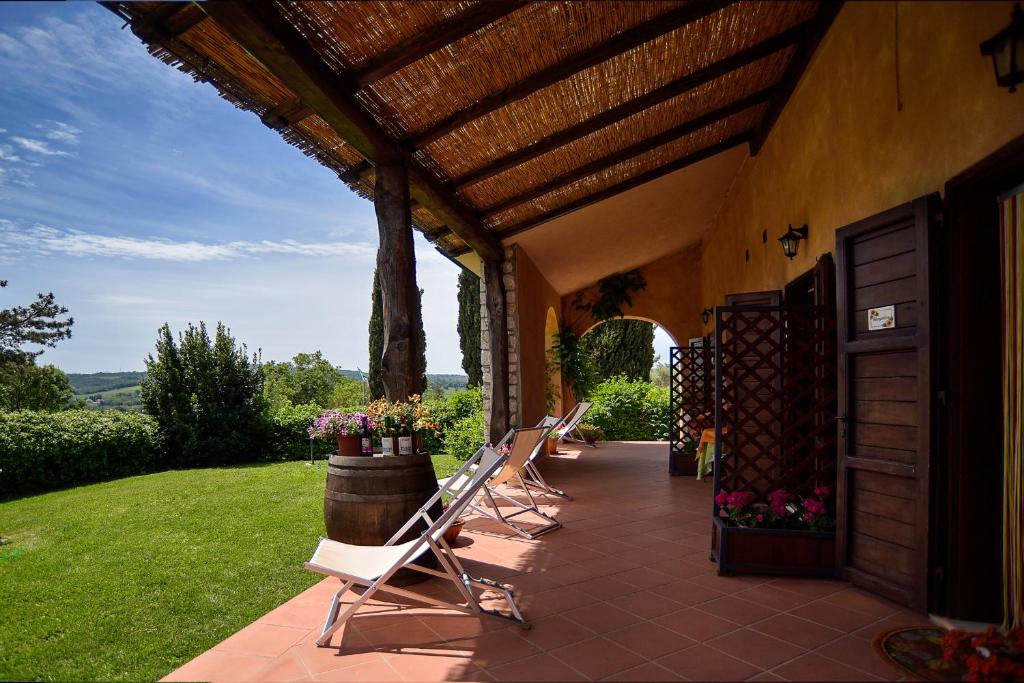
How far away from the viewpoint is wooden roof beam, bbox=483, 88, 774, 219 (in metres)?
5.76

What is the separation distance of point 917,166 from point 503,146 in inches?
119

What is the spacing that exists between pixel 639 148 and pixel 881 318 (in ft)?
11.2

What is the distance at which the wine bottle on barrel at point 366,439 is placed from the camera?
362 centimetres

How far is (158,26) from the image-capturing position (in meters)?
2.81

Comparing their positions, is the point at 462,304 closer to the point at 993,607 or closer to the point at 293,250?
the point at 993,607

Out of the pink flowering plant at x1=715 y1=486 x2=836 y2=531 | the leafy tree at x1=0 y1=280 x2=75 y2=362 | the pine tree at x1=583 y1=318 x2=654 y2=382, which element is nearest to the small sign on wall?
the pink flowering plant at x1=715 y1=486 x2=836 y2=531

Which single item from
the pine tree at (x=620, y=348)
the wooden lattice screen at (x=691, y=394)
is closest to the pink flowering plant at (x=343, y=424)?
the wooden lattice screen at (x=691, y=394)

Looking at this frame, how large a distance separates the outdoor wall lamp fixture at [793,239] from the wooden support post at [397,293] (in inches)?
118

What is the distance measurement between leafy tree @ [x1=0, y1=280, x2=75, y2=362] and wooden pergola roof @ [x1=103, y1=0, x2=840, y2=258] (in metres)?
15.8

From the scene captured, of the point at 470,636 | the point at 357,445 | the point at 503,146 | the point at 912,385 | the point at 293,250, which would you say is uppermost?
the point at 293,250

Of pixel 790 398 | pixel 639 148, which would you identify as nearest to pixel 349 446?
pixel 790 398

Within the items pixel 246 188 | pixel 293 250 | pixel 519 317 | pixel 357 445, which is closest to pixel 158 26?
pixel 357 445

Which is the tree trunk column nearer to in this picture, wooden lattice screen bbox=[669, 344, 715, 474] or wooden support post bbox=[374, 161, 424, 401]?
wooden lattice screen bbox=[669, 344, 715, 474]

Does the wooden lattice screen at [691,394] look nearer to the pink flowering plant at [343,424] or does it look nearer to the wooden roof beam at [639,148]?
the wooden roof beam at [639,148]
